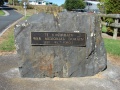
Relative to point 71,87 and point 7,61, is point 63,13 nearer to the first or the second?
point 71,87

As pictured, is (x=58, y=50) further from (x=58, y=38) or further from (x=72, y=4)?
(x=72, y=4)

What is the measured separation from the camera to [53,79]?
587 cm

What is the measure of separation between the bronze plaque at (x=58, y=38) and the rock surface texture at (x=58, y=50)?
73 millimetres

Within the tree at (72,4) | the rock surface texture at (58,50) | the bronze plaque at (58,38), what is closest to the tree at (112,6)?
the rock surface texture at (58,50)

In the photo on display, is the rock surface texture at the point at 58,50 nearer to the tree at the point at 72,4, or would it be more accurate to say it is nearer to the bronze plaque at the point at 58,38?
the bronze plaque at the point at 58,38

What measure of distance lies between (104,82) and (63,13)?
70.9 inches

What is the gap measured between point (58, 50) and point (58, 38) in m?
0.27

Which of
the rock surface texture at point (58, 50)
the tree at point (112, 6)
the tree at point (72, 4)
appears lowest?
the rock surface texture at point (58, 50)

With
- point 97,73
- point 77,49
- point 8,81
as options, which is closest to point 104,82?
point 97,73

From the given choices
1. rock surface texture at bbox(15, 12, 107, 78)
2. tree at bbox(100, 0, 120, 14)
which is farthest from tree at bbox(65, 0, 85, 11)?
rock surface texture at bbox(15, 12, 107, 78)

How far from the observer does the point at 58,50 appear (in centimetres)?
586

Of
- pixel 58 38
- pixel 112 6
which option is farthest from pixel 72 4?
pixel 58 38

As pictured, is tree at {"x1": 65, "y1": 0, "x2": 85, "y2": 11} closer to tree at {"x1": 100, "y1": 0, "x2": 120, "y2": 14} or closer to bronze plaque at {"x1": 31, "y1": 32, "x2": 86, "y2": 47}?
tree at {"x1": 100, "y1": 0, "x2": 120, "y2": 14}

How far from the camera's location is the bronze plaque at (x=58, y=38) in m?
5.78
